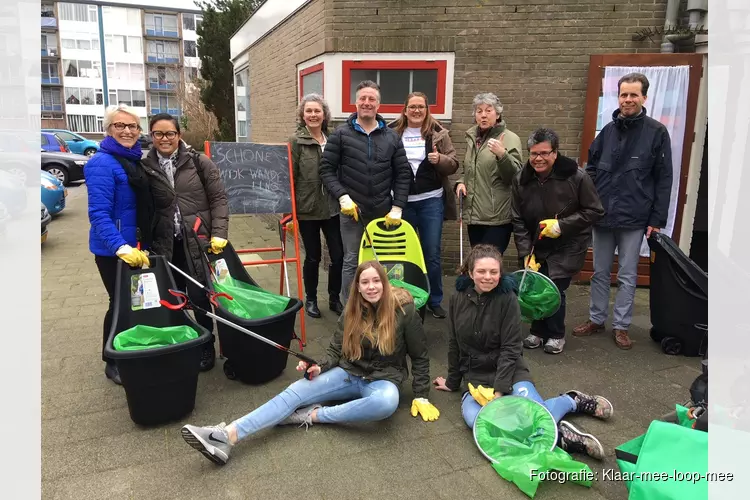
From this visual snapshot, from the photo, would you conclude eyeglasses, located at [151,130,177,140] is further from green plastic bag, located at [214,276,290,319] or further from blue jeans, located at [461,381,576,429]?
blue jeans, located at [461,381,576,429]

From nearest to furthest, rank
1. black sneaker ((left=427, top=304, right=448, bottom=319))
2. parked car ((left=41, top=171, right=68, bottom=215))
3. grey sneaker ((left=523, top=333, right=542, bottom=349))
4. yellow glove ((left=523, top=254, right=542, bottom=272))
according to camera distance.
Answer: yellow glove ((left=523, top=254, right=542, bottom=272))
grey sneaker ((left=523, top=333, right=542, bottom=349))
black sneaker ((left=427, top=304, right=448, bottom=319))
parked car ((left=41, top=171, right=68, bottom=215))

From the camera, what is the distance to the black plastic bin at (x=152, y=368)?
2.85 meters

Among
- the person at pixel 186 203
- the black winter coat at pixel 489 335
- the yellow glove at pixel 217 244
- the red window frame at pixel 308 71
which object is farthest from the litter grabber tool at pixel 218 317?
the red window frame at pixel 308 71

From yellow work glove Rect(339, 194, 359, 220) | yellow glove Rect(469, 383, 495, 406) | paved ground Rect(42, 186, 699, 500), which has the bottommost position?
paved ground Rect(42, 186, 699, 500)

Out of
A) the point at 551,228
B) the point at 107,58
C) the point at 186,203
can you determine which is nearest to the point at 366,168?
the point at 186,203

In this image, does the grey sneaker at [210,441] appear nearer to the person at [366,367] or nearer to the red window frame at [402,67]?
the person at [366,367]

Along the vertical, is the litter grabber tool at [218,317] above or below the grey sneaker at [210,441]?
above

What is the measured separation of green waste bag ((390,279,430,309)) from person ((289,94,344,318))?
2.92ft

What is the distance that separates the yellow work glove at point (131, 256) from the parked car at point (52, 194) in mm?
7638

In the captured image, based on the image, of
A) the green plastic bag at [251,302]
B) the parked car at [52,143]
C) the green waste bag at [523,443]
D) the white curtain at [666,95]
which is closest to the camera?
the green waste bag at [523,443]

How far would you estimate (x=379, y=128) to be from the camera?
13.8 ft

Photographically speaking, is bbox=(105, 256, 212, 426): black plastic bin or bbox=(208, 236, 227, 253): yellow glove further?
bbox=(208, 236, 227, 253): yellow glove

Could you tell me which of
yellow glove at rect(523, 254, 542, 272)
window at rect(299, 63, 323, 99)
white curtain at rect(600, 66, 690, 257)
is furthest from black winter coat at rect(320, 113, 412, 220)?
white curtain at rect(600, 66, 690, 257)

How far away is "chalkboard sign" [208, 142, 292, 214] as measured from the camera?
4586 mm
